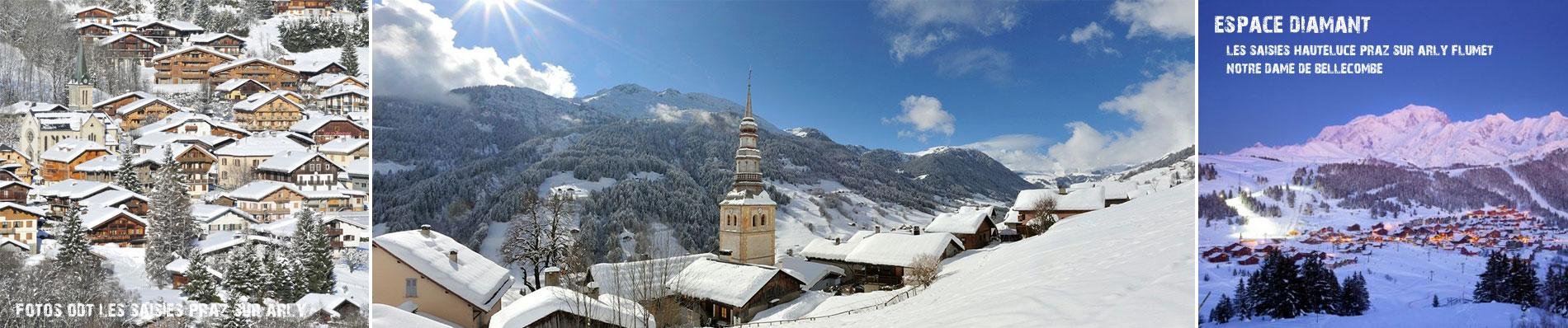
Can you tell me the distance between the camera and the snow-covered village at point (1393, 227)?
6.45m

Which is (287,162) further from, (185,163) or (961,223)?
(961,223)

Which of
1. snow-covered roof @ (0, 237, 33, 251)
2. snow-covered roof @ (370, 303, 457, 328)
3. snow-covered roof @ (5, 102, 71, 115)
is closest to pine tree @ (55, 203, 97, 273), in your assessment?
snow-covered roof @ (0, 237, 33, 251)

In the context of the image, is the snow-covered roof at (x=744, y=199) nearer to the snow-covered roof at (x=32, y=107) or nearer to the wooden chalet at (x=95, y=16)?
the wooden chalet at (x=95, y=16)

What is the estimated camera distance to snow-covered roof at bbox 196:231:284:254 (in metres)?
7.66

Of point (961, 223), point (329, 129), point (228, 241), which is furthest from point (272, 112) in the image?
point (961, 223)

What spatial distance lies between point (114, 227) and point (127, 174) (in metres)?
0.66

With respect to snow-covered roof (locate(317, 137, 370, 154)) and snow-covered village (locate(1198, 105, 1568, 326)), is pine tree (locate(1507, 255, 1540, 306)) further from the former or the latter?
snow-covered roof (locate(317, 137, 370, 154))

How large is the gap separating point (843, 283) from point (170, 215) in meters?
12.2

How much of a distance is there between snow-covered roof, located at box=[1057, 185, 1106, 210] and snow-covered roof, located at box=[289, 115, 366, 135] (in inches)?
656

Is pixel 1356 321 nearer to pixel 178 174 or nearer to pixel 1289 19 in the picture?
pixel 1289 19

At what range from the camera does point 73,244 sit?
295 inches

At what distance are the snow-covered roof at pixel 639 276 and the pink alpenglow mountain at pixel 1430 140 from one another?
21.9 feet

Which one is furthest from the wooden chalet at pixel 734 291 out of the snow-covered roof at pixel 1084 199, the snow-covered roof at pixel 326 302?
the snow-covered roof at pixel 1084 199

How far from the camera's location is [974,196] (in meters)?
45.4
